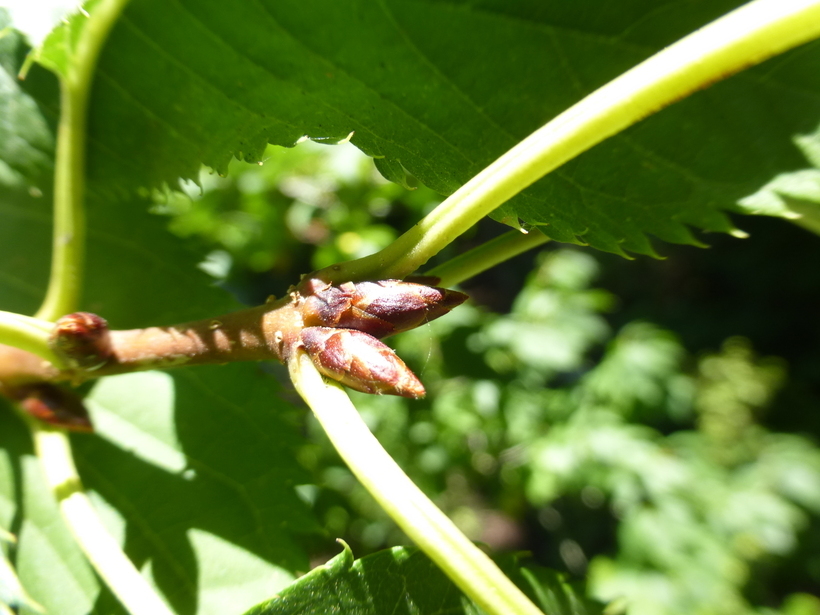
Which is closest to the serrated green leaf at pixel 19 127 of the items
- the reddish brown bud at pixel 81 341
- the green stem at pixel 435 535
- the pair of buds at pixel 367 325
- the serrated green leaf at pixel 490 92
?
the serrated green leaf at pixel 490 92

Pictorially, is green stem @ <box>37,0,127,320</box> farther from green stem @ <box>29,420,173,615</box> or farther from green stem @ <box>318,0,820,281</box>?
green stem @ <box>318,0,820,281</box>

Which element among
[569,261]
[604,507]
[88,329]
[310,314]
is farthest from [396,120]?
[604,507]

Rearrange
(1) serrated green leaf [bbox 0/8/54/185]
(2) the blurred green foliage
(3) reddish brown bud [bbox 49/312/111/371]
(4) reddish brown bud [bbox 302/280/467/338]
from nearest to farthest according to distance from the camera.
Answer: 1. (4) reddish brown bud [bbox 302/280/467/338]
2. (3) reddish brown bud [bbox 49/312/111/371]
3. (1) serrated green leaf [bbox 0/8/54/185]
4. (2) the blurred green foliage

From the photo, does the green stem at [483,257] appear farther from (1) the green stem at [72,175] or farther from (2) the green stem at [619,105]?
(1) the green stem at [72,175]

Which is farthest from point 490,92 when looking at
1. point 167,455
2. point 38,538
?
point 38,538

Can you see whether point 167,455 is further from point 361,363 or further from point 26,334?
point 361,363

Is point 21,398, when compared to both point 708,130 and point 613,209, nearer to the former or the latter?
point 613,209

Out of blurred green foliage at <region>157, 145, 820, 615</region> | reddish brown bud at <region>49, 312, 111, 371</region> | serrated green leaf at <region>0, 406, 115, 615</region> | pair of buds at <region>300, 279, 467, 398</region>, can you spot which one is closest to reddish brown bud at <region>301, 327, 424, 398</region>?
pair of buds at <region>300, 279, 467, 398</region>
